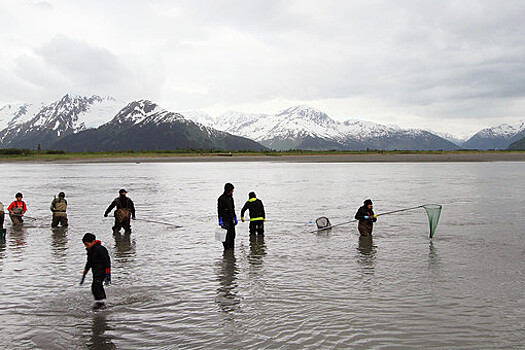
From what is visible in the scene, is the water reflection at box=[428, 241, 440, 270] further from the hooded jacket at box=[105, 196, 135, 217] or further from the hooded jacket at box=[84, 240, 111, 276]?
the hooded jacket at box=[105, 196, 135, 217]

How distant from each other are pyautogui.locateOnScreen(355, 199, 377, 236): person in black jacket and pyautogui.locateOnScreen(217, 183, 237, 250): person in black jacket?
4664mm

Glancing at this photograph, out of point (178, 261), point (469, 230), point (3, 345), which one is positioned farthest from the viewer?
point (469, 230)

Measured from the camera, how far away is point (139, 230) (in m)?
19.4

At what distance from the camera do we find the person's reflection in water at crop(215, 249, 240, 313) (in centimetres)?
983

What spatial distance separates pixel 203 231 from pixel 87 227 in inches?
207

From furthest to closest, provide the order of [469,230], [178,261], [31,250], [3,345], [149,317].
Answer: [469,230]
[31,250]
[178,261]
[149,317]
[3,345]

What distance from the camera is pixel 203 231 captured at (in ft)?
62.3

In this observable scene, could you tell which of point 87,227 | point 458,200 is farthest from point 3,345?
point 458,200

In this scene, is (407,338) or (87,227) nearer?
(407,338)

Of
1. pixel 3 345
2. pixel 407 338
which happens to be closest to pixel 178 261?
pixel 3 345

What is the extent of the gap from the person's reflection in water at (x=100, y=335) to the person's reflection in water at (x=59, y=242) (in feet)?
19.2

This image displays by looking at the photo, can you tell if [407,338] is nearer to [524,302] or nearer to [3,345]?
[524,302]

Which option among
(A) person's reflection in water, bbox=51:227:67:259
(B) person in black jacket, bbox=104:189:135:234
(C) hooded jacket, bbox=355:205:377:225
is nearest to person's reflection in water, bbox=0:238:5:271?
(A) person's reflection in water, bbox=51:227:67:259

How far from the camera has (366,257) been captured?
14.0 meters
